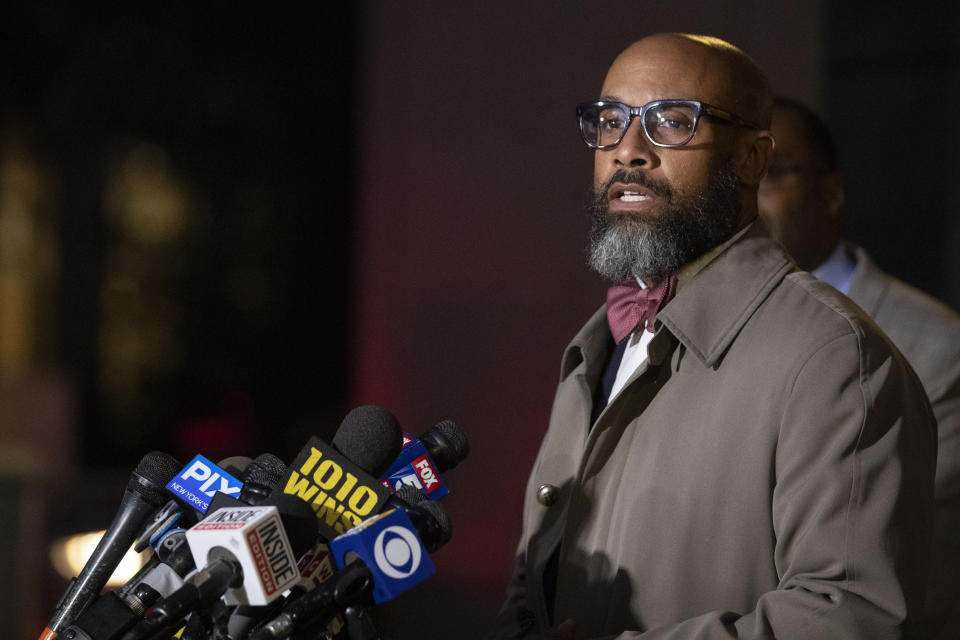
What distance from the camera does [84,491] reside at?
17.3 feet

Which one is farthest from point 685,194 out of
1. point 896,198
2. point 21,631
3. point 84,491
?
point 84,491

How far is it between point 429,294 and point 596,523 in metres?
2.33

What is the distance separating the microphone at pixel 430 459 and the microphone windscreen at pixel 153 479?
0.89 feet

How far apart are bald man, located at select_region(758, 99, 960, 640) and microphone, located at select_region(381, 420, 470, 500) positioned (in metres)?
1.15

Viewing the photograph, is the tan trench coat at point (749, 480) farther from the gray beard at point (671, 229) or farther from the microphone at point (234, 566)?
the microphone at point (234, 566)

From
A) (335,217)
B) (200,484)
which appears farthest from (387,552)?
(335,217)

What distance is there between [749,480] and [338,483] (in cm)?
55

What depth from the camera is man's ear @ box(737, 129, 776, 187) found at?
1709mm

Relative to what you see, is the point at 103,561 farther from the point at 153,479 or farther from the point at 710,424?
the point at 710,424

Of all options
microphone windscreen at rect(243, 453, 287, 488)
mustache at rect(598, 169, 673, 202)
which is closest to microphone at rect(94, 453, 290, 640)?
microphone windscreen at rect(243, 453, 287, 488)

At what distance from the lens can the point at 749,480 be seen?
56.0 inches

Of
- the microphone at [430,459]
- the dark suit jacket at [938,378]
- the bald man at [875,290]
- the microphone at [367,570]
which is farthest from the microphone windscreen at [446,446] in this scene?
the bald man at [875,290]

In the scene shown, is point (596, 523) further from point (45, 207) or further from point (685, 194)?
point (45, 207)

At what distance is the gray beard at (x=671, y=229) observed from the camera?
1.65m
